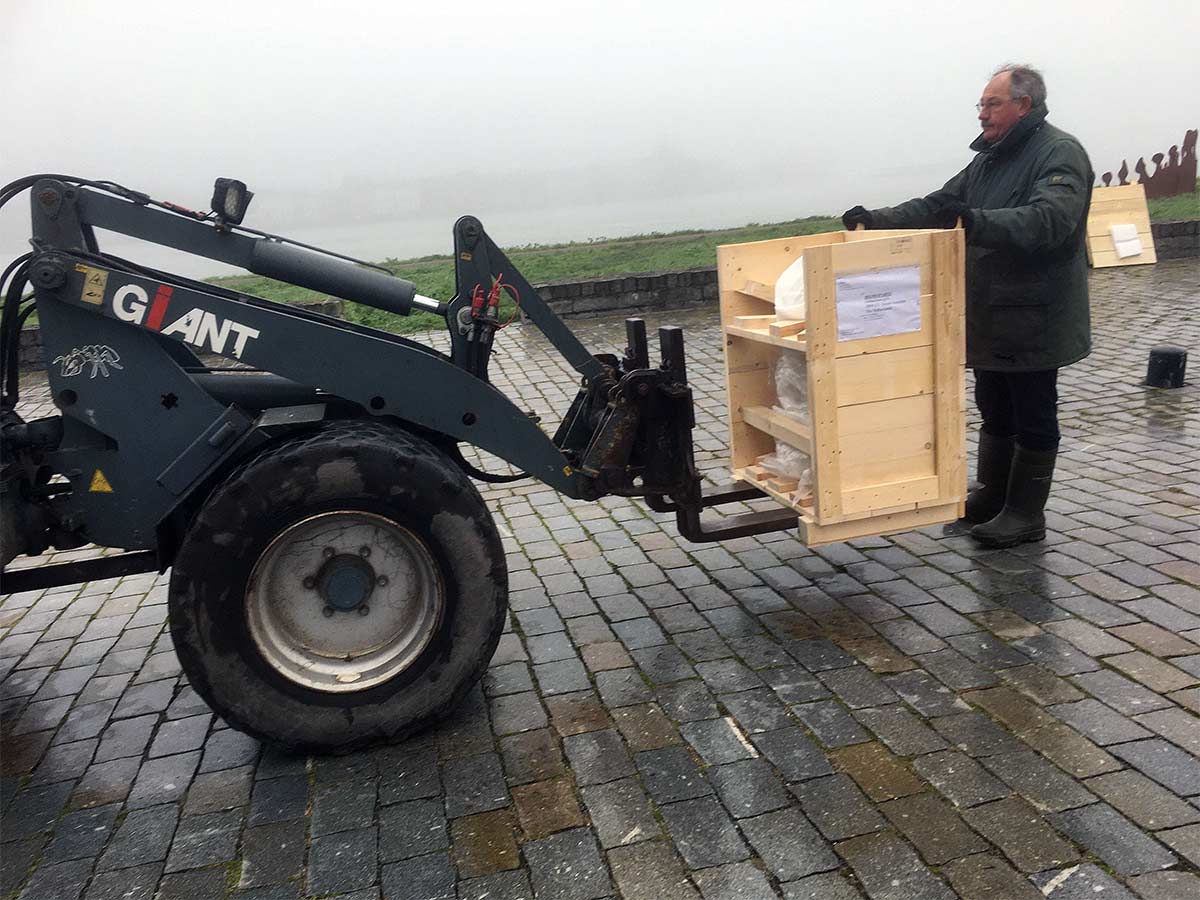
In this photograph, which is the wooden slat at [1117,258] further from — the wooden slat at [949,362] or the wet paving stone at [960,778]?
the wet paving stone at [960,778]

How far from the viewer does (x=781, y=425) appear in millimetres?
4359

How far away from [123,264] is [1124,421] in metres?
6.25

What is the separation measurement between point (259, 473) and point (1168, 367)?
6.94m

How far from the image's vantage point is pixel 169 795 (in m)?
3.28

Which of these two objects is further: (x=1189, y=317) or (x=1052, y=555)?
(x=1189, y=317)

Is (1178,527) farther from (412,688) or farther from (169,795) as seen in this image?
(169,795)

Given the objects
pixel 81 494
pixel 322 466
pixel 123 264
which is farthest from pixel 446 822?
pixel 123 264

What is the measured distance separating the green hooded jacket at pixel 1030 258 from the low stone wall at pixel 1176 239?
11.1 meters

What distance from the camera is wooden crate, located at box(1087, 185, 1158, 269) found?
44.9 ft

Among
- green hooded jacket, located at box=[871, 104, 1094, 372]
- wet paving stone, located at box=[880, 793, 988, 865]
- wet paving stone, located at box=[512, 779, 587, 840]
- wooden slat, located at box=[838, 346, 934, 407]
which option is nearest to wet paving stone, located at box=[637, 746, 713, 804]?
wet paving stone, located at box=[512, 779, 587, 840]

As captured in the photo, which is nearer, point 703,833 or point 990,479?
point 703,833

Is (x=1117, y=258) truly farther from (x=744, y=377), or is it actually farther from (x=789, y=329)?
(x=789, y=329)

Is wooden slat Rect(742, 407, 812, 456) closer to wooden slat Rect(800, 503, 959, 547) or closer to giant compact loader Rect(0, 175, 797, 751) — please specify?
wooden slat Rect(800, 503, 959, 547)

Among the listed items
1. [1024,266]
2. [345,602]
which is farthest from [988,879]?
[1024,266]
